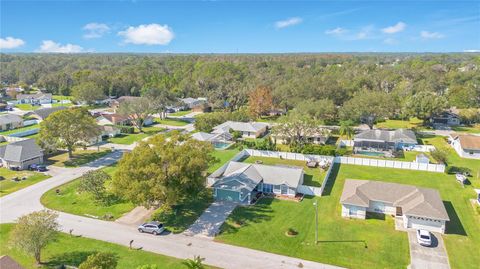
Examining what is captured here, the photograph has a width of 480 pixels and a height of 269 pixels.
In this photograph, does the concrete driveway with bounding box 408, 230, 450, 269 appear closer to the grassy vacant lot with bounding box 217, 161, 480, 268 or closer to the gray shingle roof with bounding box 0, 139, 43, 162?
the grassy vacant lot with bounding box 217, 161, 480, 268

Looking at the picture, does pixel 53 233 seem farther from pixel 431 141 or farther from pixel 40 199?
pixel 431 141

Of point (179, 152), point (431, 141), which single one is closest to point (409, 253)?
point (179, 152)

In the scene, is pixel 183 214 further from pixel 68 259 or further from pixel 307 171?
pixel 307 171

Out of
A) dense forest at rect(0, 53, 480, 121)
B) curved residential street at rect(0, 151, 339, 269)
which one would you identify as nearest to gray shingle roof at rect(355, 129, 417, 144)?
dense forest at rect(0, 53, 480, 121)

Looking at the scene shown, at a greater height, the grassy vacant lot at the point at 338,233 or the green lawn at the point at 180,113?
the green lawn at the point at 180,113

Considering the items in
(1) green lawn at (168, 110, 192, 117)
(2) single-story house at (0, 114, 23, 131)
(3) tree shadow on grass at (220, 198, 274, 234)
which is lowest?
(3) tree shadow on grass at (220, 198, 274, 234)

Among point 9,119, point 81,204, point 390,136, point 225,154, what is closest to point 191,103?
point 9,119

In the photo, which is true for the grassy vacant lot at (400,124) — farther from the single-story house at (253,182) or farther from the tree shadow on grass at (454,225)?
the single-story house at (253,182)

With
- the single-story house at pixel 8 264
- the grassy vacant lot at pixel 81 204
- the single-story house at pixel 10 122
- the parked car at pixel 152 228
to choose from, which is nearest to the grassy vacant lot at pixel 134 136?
the grassy vacant lot at pixel 81 204
